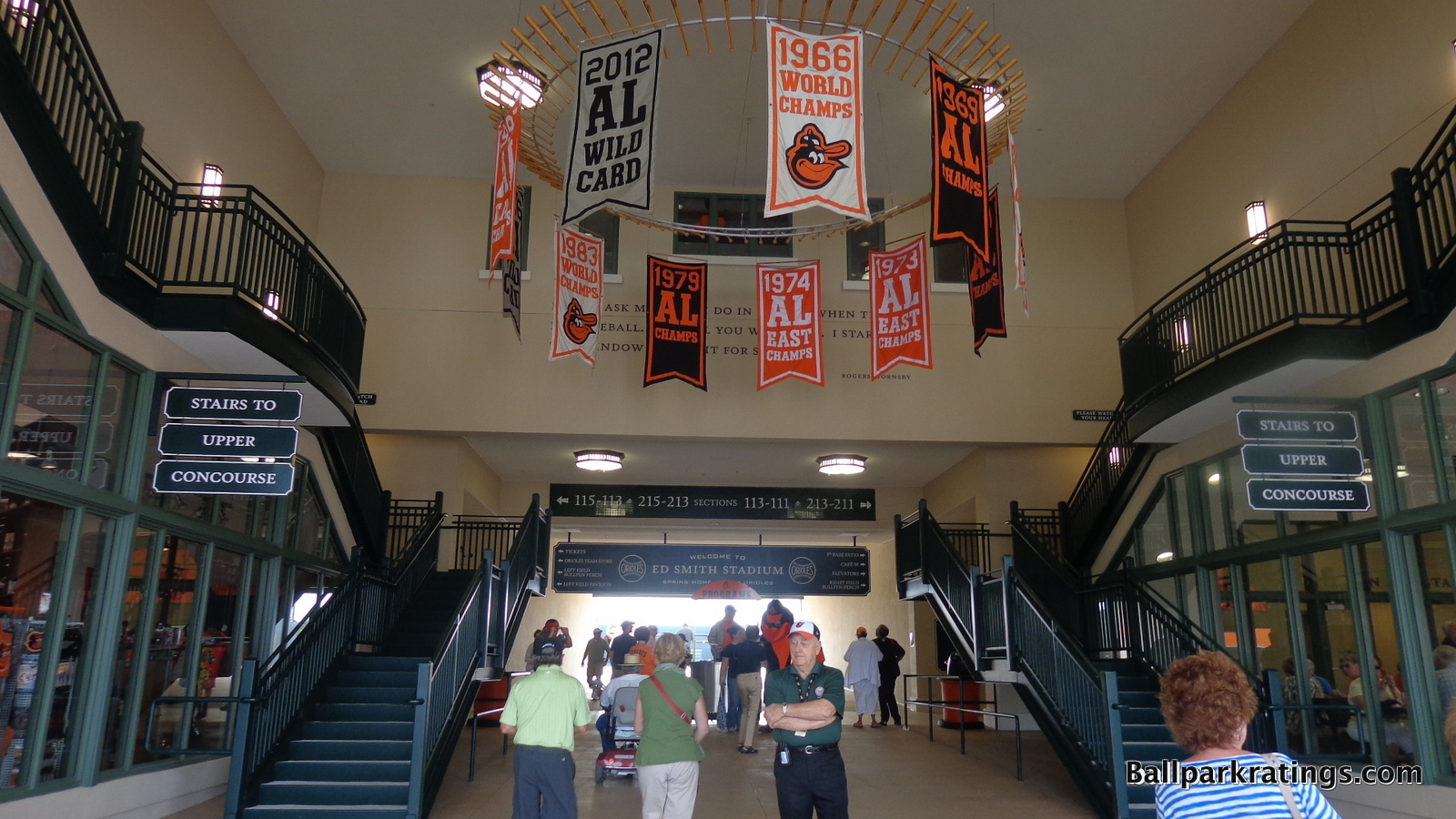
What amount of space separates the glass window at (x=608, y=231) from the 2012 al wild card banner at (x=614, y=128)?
6.46 metres

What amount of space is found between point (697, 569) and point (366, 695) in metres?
9.83

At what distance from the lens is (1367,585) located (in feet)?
28.9

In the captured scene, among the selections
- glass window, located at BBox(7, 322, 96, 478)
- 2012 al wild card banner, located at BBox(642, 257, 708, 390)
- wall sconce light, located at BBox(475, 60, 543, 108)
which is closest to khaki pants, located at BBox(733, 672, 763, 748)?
2012 al wild card banner, located at BBox(642, 257, 708, 390)

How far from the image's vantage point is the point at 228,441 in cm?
757

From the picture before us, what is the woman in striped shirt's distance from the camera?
100 inches

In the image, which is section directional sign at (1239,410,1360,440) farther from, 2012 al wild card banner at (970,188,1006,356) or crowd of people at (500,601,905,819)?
crowd of people at (500,601,905,819)

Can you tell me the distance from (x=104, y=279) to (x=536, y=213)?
8.31 meters

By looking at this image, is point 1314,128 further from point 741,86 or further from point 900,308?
point 741,86

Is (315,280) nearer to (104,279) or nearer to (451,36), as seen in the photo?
(104,279)

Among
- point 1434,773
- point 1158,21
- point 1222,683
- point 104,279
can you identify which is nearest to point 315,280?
point 104,279

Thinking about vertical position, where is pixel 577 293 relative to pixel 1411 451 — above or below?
above

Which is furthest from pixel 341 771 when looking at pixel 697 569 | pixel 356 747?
pixel 697 569

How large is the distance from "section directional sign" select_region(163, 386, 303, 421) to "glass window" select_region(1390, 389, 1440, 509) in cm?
922

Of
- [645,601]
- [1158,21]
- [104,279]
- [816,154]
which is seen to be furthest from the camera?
[645,601]
